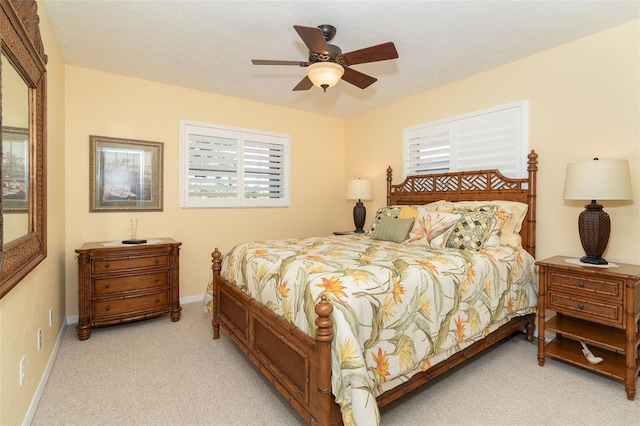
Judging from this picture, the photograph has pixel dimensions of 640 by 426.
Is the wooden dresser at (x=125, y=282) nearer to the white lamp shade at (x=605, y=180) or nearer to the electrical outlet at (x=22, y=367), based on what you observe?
the electrical outlet at (x=22, y=367)

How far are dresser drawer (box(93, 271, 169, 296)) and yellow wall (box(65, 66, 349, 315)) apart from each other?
563 mm

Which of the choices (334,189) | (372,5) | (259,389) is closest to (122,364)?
(259,389)

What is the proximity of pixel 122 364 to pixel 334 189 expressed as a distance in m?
3.61

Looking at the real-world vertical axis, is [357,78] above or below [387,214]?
above

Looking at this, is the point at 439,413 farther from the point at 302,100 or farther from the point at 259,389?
the point at 302,100

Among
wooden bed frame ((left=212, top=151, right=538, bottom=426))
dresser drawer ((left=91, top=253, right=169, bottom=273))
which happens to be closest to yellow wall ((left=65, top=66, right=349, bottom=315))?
dresser drawer ((left=91, top=253, right=169, bottom=273))

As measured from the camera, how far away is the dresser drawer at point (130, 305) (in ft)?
10.00

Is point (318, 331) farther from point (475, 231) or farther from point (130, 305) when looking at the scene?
point (130, 305)

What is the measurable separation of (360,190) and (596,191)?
2.60 meters

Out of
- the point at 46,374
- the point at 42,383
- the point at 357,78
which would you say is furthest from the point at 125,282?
the point at 357,78

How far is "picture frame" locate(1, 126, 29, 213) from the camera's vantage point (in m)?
1.47

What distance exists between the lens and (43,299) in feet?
7.42

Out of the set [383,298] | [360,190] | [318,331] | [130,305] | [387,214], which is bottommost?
[130,305]

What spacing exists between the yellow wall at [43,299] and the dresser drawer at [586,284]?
10.9ft
